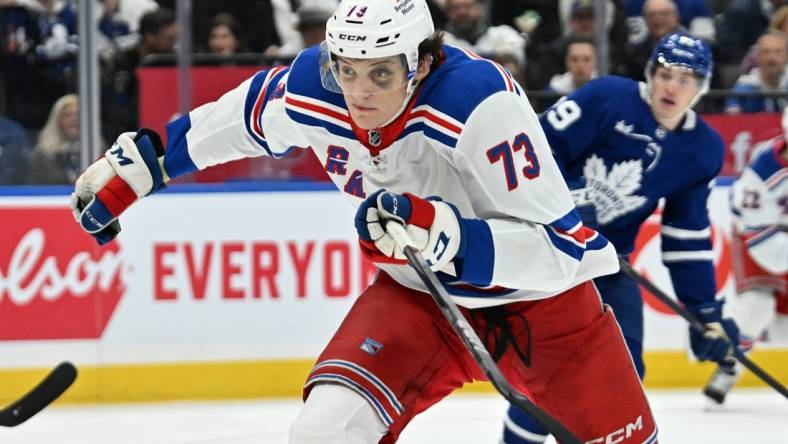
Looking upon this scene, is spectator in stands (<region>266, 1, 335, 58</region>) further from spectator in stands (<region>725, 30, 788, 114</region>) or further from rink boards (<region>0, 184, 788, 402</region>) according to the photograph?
spectator in stands (<region>725, 30, 788, 114</region>)

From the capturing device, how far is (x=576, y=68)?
5.36 metres

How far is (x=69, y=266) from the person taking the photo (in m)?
5.00

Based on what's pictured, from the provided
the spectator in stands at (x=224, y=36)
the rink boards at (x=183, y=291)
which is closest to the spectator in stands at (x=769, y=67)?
the rink boards at (x=183, y=291)

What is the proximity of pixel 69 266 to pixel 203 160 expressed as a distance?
2.37m

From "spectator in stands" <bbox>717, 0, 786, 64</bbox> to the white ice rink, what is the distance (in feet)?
4.84

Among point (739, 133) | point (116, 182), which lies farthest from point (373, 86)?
point (739, 133)

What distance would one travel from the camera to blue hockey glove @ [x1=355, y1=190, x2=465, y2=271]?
226cm

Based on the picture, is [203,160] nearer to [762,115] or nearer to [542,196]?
[542,196]

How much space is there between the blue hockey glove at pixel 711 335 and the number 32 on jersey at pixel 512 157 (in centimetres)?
140

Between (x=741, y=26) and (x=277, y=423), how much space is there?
262 centimetres

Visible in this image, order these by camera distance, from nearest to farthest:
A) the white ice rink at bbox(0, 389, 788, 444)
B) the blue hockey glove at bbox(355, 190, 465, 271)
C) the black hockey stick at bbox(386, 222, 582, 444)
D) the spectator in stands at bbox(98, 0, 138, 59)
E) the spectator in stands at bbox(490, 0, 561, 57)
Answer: the blue hockey glove at bbox(355, 190, 465, 271)
the black hockey stick at bbox(386, 222, 582, 444)
the white ice rink at bbox(0, 389, 788, 444)
the spectator in stands at bbox(98, 0, 138, 59)
the spectator in stands at bbox(490, 0, 561, 57)

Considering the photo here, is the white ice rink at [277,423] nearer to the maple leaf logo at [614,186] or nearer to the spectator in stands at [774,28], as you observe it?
the maple leaf logo at [614,186]

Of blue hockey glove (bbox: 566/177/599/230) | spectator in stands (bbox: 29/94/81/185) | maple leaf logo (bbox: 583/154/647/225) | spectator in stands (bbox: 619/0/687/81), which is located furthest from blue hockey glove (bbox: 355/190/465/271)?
spectator in stands (bbox: 619/0/687/81)

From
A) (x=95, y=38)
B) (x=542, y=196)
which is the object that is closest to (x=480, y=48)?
(x=95, y=38)
